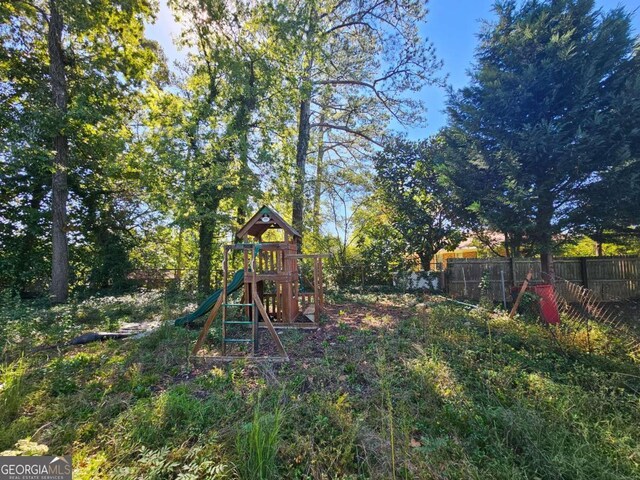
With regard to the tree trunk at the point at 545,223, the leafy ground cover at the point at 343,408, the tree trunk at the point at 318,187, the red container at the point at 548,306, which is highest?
the tree trunk at the point at 318,187

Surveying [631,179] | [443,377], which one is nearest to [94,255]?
[443,377]

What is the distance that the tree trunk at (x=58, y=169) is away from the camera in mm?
9070

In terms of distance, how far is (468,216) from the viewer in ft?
30.5

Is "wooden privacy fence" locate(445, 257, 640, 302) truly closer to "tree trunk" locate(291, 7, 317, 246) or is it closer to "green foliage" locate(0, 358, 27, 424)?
"tree trunk" locate(291, 7, 317, 246)

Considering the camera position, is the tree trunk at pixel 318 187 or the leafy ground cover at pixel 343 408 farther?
the tree trunk at pixel 318 187

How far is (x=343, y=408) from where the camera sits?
2846 millimetres

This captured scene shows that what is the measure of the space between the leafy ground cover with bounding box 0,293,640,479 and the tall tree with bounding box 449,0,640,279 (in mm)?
4202

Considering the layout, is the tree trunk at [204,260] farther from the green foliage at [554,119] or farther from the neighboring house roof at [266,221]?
the green foliage at [554,119]

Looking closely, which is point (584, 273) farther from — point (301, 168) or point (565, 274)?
point (301, 168)

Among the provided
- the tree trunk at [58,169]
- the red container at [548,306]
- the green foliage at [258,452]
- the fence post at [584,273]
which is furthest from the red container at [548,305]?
the tree trunk at [58,169]

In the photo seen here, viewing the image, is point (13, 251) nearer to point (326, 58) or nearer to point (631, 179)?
point (326, 58)

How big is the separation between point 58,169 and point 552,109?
14.8 metres

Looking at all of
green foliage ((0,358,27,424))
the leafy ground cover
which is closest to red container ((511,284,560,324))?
the leafy ground cover

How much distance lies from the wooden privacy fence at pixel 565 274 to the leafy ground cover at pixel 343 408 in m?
5.83
